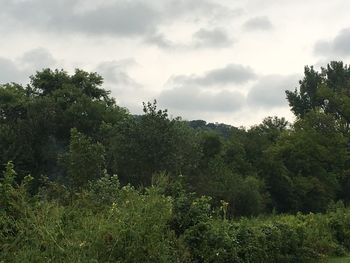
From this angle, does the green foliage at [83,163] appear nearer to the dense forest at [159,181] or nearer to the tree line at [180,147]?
the dense forest at [159,181]

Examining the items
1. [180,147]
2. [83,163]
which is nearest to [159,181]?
[83,163]

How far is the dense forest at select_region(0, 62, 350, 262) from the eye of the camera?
27.7 ft

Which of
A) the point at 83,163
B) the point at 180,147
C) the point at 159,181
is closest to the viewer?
the point at 159,181

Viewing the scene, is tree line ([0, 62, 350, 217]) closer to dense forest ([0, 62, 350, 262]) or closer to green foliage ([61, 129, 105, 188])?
dense forest ([0, 62, 350, 262])

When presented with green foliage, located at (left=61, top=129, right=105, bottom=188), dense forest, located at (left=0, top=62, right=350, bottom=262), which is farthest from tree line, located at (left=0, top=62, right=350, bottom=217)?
green foliage, located at (left=61, top=129, right=105, bottom=188)

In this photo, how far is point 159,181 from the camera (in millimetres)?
9477

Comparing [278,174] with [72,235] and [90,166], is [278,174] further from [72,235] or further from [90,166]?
[72,235]

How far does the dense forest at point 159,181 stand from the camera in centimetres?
843

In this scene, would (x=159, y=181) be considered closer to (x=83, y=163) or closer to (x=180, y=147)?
(x=83, y=163)

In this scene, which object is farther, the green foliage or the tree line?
the tree line

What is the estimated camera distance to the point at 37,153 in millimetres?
48406

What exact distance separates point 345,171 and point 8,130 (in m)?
34.0

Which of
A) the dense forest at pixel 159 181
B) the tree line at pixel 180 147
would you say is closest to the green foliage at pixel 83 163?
the dense forest at pixel 159 181

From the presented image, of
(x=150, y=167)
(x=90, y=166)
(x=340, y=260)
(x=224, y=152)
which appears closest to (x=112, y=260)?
(x=340, y=260)
